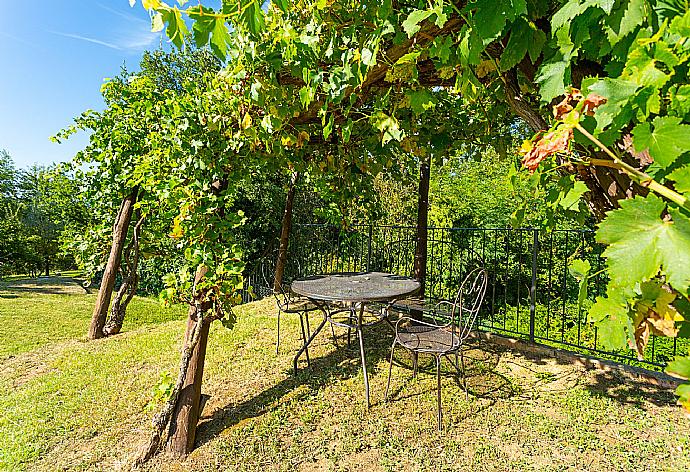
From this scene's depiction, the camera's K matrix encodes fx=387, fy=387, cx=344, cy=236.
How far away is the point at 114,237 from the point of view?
542 centimetres

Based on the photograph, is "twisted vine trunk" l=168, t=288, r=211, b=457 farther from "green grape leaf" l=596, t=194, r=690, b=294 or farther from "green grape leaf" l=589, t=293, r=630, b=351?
"green grape leaf" l=596, t=194, r=690, b=294

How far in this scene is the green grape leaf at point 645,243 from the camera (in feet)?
1.55

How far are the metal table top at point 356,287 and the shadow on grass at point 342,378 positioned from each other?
30.1 inches

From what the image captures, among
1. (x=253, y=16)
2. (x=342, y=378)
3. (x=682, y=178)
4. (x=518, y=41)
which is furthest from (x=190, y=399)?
(x=682, y=178)

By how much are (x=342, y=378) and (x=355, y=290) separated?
816mm

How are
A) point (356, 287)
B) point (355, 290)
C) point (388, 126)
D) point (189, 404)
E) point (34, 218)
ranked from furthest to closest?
point (34, 218) < point (356, 287) < point (355, 290) < point (189, 404) < point (388, 126)

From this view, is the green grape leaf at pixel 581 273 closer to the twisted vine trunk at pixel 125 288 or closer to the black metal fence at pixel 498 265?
the black metal fence at pixel 498 265

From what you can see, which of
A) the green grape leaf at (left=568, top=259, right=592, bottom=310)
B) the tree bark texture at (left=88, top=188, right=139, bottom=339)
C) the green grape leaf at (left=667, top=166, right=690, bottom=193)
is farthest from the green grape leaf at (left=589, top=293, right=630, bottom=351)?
the tree bark texture at (left=88, top=188, right=139, bottom=339)

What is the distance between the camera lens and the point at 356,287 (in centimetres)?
372

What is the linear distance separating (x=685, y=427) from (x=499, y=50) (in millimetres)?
3112

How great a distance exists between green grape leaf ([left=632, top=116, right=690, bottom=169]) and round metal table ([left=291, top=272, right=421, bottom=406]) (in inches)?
105

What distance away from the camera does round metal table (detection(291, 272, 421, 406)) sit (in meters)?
3.21

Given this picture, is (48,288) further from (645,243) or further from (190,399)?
(645,243)

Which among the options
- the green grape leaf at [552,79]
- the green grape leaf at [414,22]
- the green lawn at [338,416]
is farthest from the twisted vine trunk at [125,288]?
the green grape leaf at [552,79]
